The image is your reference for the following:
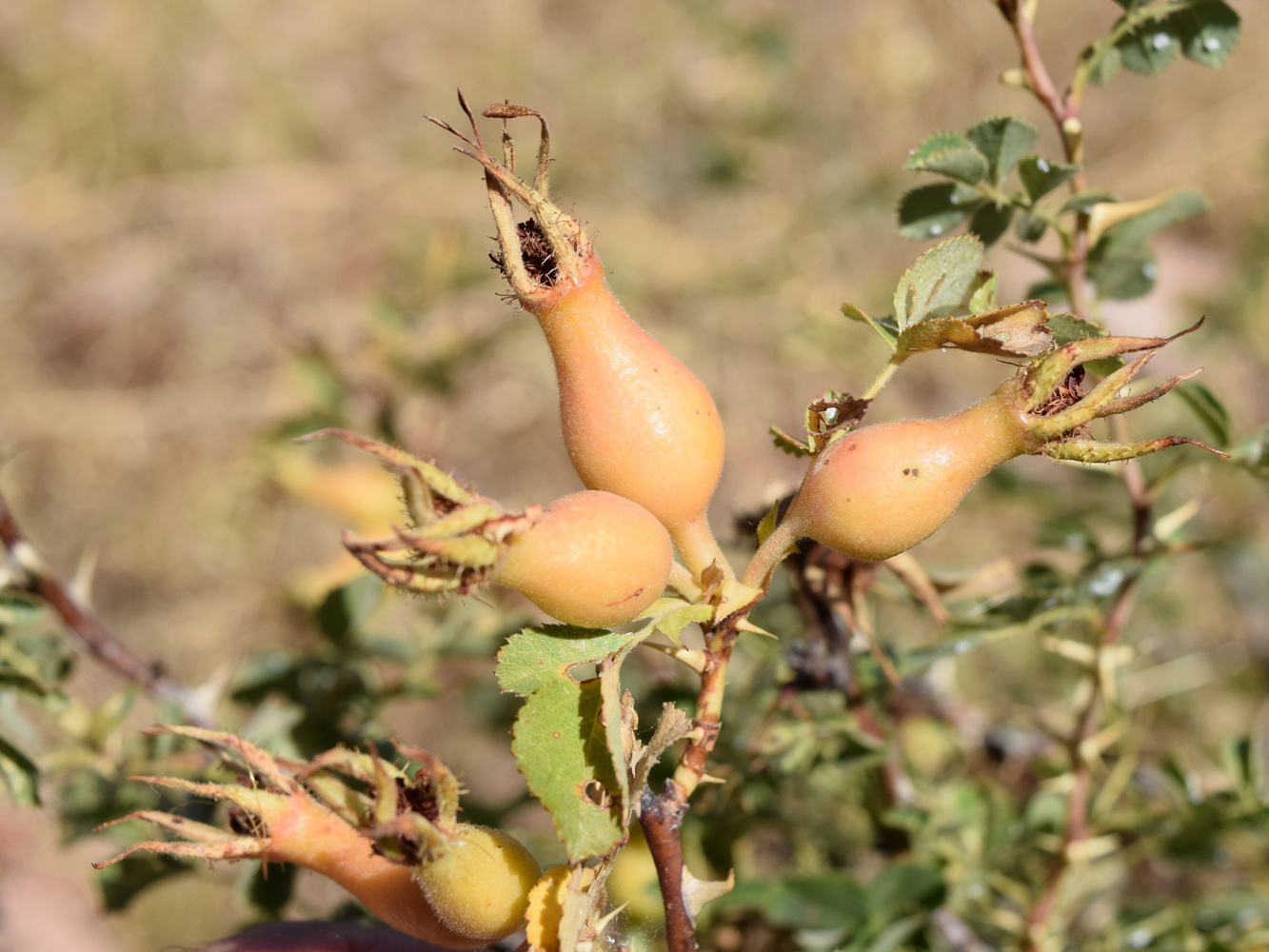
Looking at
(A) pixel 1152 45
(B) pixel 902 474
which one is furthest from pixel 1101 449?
(A) pixel 1152 45

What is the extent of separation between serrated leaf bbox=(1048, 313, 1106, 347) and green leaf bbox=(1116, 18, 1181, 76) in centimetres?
57

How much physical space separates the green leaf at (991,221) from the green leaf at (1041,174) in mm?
80

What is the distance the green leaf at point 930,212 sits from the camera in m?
1.50

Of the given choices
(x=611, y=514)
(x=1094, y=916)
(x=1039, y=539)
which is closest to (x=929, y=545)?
(x=1094, y=916)

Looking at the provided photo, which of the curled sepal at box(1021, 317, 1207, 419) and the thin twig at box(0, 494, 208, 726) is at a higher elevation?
the thin twig at box(0, 494, 208, 726)

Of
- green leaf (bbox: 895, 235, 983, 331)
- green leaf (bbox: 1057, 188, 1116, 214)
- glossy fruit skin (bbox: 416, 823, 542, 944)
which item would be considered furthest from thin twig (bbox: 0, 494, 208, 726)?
green leaf (bbox: 1057, 188, 1116, 214)

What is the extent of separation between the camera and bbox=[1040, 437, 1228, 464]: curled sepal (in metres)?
1.02

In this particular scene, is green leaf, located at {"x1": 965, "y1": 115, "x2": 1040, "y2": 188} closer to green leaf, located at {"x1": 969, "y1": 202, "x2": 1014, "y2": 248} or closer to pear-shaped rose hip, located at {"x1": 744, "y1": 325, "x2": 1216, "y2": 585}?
green leaf, located at {"x1": 969, "y1": 202, "x2": 1014, "y2": 248}

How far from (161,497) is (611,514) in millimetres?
4465

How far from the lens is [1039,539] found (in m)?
2.09

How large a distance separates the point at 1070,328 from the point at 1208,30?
2.07 feet

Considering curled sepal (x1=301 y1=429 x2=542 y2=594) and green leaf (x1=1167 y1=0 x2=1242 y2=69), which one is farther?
green leaf (x1=1167 y1=0 x2=1242 y2=69)

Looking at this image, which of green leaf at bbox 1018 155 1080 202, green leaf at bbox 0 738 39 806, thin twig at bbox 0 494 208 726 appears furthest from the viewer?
thin twig at bbox 0 494 208 726

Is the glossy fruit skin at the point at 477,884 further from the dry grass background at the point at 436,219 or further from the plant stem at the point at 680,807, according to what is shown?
the dry grass background at the point at 436,219
